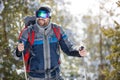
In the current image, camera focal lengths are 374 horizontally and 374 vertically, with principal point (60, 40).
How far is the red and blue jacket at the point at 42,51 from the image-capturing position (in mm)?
6793

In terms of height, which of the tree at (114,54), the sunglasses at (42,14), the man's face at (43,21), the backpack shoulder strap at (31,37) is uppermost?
the sunglasses at (42,14)

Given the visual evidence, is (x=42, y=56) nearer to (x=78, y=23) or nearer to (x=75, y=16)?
(x=75, y=16)

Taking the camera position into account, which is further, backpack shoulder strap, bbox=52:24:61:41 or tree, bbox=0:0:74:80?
tree, bbox=0:0:74:80

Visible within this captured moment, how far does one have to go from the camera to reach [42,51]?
681 centimetres

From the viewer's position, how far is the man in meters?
6.80

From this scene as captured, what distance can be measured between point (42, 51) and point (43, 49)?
1.6 inches

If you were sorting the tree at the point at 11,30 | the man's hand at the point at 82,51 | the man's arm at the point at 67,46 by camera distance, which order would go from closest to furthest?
the man's hand at the point at 82,51
the man's arm at the point at 67,46
the tree at the point at 11,30

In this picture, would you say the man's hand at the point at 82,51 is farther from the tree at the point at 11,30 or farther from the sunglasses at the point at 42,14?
the tree at the point at 11,30

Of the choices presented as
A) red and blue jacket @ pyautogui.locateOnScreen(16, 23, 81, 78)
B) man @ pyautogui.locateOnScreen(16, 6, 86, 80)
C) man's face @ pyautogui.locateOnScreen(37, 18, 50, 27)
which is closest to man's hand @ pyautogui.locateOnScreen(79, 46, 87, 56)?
man @ pyautogui.locateOnScreen(16, 6, 86, 80)

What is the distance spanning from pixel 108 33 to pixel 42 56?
5.83 m

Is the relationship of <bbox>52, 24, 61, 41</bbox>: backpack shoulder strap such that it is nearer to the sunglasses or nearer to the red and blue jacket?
the red and blue jacket

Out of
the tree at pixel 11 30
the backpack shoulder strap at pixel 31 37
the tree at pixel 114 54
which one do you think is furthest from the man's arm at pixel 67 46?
the tree at pixel 11 30

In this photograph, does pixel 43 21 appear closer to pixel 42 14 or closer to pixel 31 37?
pixel 42 14

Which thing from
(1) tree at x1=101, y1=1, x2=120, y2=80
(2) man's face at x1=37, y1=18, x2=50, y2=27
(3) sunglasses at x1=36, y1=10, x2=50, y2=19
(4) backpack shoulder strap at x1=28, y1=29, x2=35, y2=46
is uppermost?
(3) sunglasses at x1=36, y1=10, x2=50, y2=19
